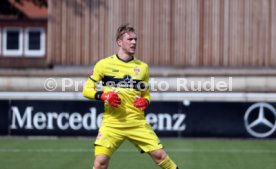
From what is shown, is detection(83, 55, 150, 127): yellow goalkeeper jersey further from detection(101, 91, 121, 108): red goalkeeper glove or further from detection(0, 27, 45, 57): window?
detection(0, 27, 45, 57): window

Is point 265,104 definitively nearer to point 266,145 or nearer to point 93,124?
point 266,145

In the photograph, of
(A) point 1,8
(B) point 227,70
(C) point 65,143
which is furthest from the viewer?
(A) point 1,8

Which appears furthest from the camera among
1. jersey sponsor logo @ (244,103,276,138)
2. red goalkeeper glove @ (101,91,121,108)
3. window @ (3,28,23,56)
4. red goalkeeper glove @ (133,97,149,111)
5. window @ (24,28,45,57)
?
window @ (24,28,45,57)

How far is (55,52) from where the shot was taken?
2978 cm

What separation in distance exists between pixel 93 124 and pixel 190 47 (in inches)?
394

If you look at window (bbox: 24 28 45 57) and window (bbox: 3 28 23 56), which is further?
window (bbox: 24 28 45 57)

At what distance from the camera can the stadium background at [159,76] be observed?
1719 centimetres

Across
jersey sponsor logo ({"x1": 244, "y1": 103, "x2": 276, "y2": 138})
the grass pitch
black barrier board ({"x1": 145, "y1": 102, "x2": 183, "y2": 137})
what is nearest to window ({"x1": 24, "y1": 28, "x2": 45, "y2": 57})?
the grass pitch

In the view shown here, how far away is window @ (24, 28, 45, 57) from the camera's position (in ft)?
134

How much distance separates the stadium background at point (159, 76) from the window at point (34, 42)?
0.16 ft

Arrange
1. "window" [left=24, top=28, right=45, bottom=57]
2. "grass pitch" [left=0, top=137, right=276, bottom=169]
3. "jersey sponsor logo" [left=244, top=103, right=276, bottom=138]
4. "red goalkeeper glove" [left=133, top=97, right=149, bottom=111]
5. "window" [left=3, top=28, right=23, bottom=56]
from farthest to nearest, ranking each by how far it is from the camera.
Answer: "window" [left=24, top=28, right=45, bottom=57]
"window" [left=3, top=28, right=23, bottom=56]
"jersey sponsor logo" [left=244, top=103, right=276, bottom=138]
"grass pitch" [left=0, top=137, right=276, bottom=169]
"red goalkeeper glove" [left=133, top=97, right=149, bottom=111]

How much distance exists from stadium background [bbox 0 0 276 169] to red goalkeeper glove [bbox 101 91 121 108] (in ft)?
13.8

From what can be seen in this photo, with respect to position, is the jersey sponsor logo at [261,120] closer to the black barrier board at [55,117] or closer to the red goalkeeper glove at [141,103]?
the black barrier board at [55,117]

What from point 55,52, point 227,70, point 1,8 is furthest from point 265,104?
point 1,8
